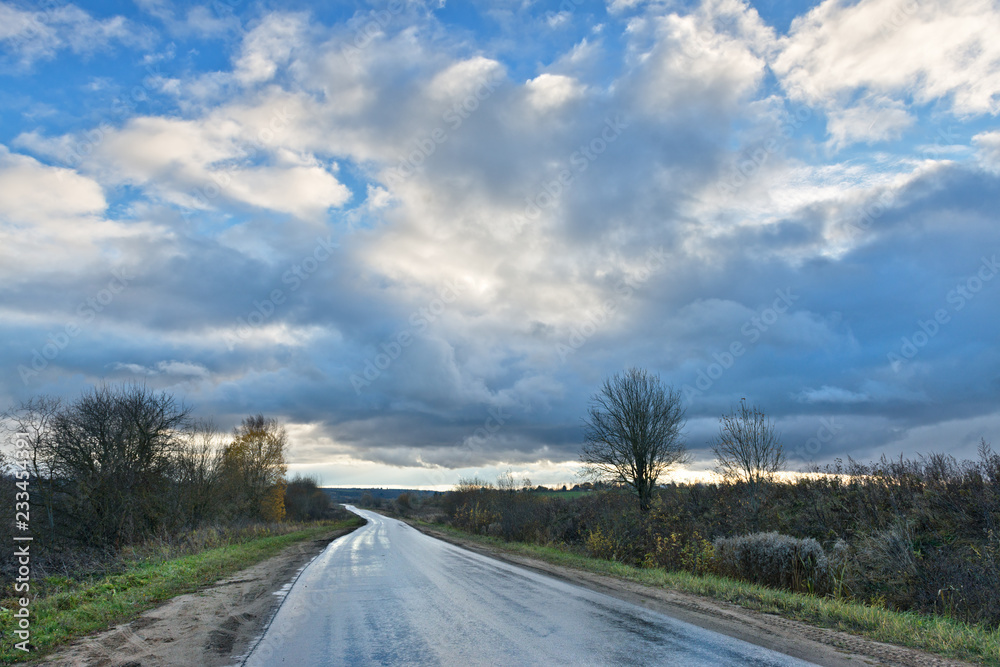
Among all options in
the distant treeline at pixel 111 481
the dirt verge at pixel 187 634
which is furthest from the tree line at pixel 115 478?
the dirt verge at pixel 187 634

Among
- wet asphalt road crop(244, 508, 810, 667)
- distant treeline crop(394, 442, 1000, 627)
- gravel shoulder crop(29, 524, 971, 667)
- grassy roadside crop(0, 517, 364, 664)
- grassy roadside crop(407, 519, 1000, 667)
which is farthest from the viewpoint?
distant treeline crop(394, 442, 1000, 627)

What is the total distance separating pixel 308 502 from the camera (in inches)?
3647

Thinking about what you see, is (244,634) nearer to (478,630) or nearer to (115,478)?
(478,630)

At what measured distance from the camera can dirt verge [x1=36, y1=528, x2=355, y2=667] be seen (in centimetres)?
744

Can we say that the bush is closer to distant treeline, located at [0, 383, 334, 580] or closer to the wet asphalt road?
the wet asphalt road

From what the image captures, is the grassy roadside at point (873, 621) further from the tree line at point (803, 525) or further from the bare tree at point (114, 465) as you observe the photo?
the bare tree at point (114, 465)

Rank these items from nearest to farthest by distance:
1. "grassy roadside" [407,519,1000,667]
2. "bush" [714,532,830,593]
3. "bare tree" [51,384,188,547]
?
"grassy roadside" [407,519,1000,667], "bush" [714,532,830,593], "bare tree" [51,384,188,547]

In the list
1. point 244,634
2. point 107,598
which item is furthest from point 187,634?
point 107,598

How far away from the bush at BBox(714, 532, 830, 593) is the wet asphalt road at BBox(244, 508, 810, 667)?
5.60m

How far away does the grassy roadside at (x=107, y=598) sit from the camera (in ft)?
28.4

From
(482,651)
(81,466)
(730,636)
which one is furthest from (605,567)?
(81,466)

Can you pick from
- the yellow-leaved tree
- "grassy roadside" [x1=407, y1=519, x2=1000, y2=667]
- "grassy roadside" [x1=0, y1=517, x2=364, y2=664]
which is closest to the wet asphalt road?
"grassy roadside" [x1=407, y1=519, x2=1000, y2=667]

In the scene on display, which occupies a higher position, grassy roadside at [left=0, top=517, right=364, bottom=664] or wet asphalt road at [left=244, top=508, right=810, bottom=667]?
wet asphalt road at [left=244, top=508, right=810, bottom=667]

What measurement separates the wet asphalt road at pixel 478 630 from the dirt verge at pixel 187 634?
1.36 ft
